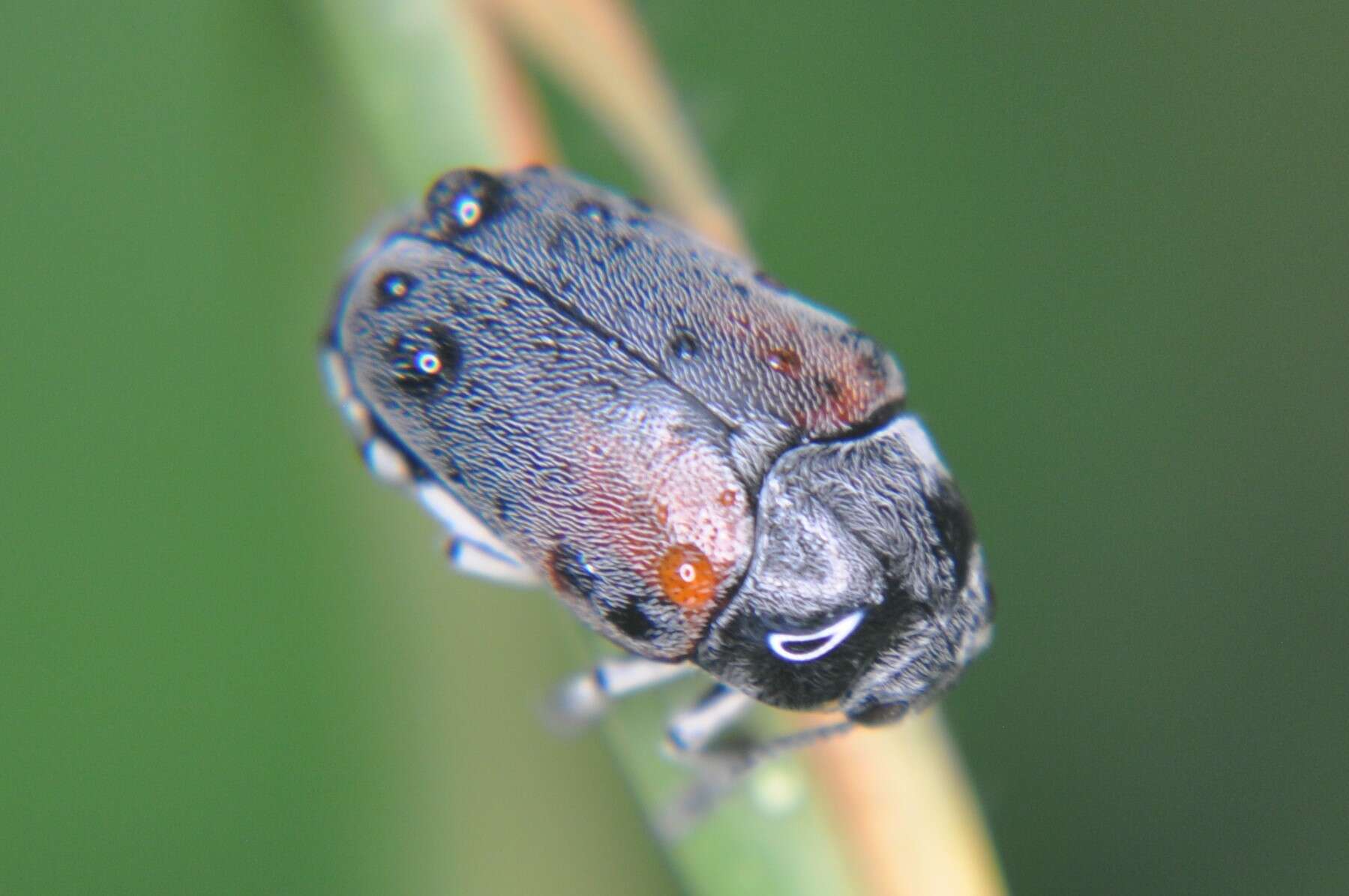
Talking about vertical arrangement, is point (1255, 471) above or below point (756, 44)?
below

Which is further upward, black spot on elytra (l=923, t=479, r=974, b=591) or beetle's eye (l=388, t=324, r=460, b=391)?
black spot on elytra (l=923, t=479, r=974, b=591)

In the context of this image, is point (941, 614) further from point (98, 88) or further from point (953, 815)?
point (98, 88)

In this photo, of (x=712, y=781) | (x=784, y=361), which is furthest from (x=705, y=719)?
(x=784, y=361)

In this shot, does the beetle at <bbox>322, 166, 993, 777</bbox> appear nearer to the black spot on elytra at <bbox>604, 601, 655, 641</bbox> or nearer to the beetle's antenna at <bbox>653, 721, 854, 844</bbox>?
the black spot on elytra at <bbox>604, 601, 655, 641</bbox>

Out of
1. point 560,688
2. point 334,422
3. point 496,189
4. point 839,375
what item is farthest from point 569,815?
point 496,189

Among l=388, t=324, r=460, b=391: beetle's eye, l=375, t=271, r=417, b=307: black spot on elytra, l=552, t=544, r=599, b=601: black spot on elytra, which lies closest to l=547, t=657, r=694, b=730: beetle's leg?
l=552, t=544, r=599, b=601: black spot on elytra

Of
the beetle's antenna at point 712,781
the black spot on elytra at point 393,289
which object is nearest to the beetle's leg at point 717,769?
the beetle's antenna at point 712,781
